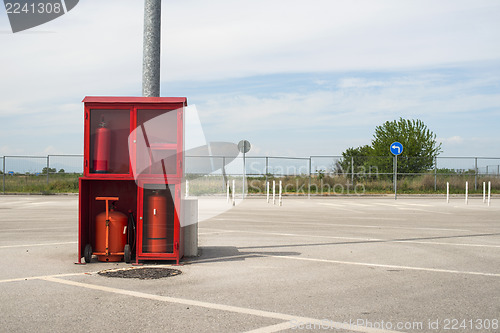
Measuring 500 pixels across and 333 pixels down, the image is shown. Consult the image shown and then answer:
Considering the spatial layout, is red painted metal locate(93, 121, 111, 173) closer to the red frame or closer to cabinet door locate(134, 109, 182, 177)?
cabinet door locate(134, 109, 182, 177)

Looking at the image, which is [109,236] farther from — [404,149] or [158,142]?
[404,149]

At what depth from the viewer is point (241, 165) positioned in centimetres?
3753

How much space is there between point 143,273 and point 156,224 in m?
1.02

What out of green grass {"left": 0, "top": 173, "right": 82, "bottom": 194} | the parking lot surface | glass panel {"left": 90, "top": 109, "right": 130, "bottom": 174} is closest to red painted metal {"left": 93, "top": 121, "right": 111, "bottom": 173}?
glass panel {"left": 90, "top": 109, "right": 130, "bottom": 174}

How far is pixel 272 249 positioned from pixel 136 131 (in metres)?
3.37

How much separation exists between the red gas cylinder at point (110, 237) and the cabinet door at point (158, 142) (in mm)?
882

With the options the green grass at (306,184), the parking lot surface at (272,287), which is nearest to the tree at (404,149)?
the green grass at (306,184)

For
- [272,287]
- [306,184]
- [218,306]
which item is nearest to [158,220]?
[272,287]

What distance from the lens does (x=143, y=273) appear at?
768 cm

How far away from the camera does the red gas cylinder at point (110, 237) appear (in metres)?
8.66

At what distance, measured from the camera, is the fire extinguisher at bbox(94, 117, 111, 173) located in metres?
8.57

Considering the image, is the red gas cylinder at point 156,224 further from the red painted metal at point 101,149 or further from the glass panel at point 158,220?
the red painted metal at point 101,149

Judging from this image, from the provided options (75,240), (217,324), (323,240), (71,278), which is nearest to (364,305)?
(217,324)

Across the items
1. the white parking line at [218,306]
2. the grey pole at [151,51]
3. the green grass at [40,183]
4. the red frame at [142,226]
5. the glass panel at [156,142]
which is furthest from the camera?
the green grass at [40,183]
